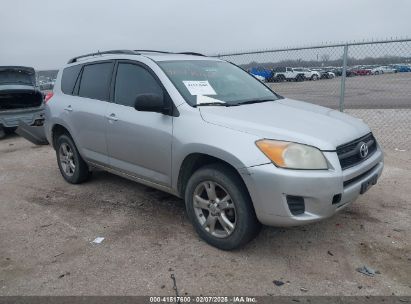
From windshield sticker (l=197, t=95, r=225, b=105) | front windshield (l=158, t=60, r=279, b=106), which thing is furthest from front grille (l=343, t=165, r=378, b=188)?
windshield sticker (l=197, t=95, r=225, b=105)

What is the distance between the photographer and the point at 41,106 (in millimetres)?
10188

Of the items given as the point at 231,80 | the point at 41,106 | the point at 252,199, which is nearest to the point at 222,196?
the point at 252,199

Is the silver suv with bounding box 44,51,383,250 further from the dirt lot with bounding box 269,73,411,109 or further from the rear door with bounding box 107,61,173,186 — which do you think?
the dirt lot with bounding box 269,73,411,109

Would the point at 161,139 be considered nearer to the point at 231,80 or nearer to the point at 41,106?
the point at 231,80

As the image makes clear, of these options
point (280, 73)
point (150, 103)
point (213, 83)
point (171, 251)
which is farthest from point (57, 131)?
point (280, 73)

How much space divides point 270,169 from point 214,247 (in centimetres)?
105

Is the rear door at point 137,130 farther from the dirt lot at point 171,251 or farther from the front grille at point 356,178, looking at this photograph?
the front grille at point 356,178

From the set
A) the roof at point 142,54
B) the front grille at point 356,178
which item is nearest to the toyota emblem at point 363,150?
the front grille at point 356,178

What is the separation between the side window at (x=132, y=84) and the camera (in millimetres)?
4062

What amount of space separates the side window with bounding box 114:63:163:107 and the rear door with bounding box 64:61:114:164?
194mm

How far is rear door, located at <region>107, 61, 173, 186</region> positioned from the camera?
380cm

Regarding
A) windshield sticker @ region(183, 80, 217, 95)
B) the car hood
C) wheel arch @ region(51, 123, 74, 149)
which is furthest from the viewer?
wheel arch @ region(51, 123, 74, 149)

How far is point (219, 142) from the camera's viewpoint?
3.26 m

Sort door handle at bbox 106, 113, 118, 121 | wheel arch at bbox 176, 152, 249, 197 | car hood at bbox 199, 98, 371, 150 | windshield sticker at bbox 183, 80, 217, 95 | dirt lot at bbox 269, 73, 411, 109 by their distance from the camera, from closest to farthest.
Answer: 1. car hood at bbox 199, 98, 371, 150
2. wheel arch at bbox 176, 152, 249, 197
3. windshield sticker at bbox 183, 80, 217, 95
4. door handle at bbox 106, 113, 118, 121
5. dirt lot at bbox 269, 73, 411, 109
